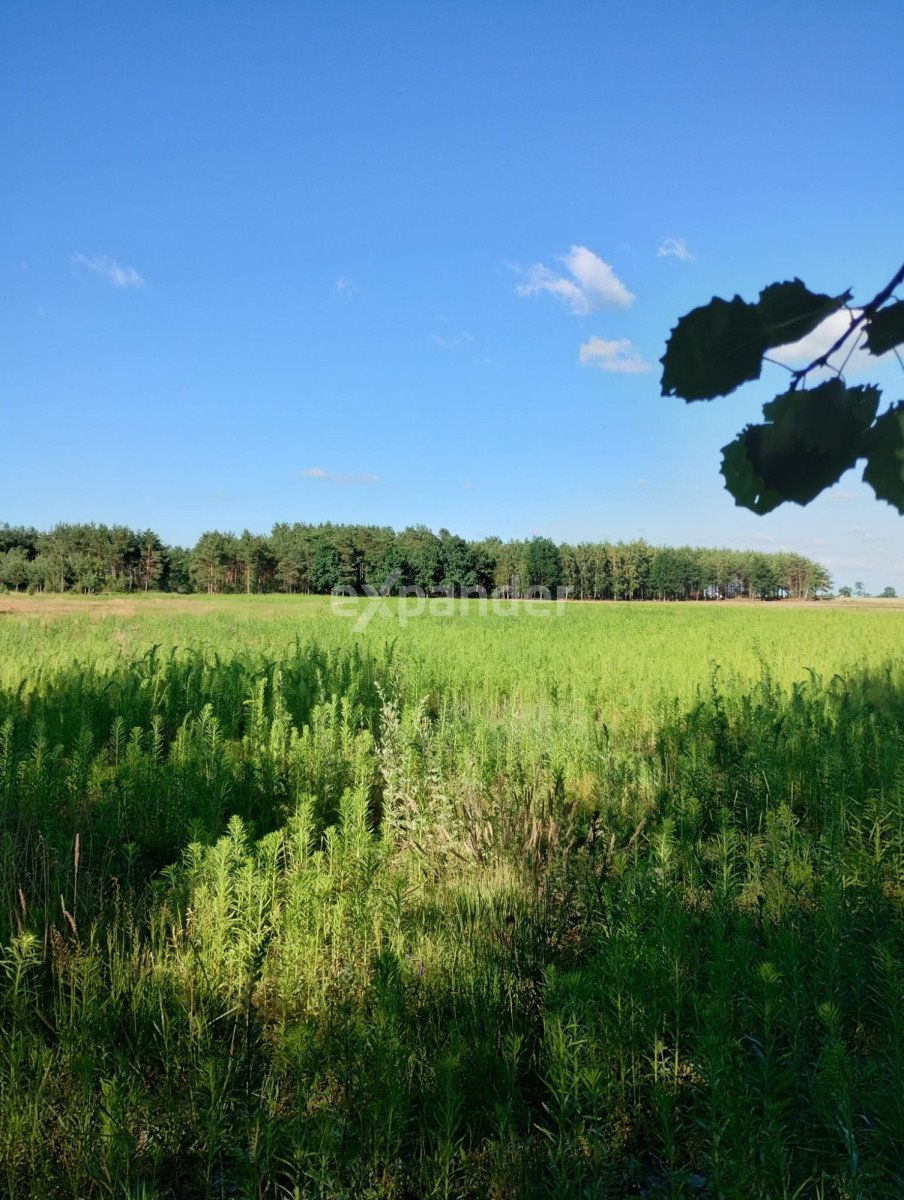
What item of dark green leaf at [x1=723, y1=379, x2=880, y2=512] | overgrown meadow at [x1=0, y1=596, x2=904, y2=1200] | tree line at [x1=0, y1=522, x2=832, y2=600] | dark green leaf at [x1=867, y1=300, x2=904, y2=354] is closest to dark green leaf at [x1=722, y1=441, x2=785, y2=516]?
dark green leaf at [x1=723, y1=379, x2=880, y2=512]

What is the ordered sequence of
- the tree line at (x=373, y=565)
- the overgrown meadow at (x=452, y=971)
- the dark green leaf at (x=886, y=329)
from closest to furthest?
the dark green leaf at (x=886, y=329), the overgrown meadow at (x=452, y=971), the tree line at (x=373, y=565)

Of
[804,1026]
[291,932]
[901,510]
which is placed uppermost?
[901,510]

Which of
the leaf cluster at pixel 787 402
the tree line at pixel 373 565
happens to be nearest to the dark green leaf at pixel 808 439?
the leaf cluster at pixel 787 402

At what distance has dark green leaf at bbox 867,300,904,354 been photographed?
585mm

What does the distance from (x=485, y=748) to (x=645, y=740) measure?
90.9 inches

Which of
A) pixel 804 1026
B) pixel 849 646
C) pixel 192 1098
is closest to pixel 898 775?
pixel 804 1026

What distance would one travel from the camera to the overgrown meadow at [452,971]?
188 cm

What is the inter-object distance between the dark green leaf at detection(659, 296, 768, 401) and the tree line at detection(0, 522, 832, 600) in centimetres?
7874

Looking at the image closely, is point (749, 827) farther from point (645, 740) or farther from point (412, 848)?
point (645, 740)

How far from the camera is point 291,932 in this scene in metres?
2.66

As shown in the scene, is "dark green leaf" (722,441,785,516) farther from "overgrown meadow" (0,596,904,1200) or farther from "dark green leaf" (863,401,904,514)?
"overgrown meadow" (0,596,904,1200)

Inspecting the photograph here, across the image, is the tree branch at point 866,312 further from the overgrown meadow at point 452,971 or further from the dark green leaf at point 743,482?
the overgrown meadow at point 452,971

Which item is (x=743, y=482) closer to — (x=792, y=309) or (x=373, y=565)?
(x=792, y=309)

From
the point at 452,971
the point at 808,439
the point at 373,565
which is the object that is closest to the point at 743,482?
the point at 808,439
